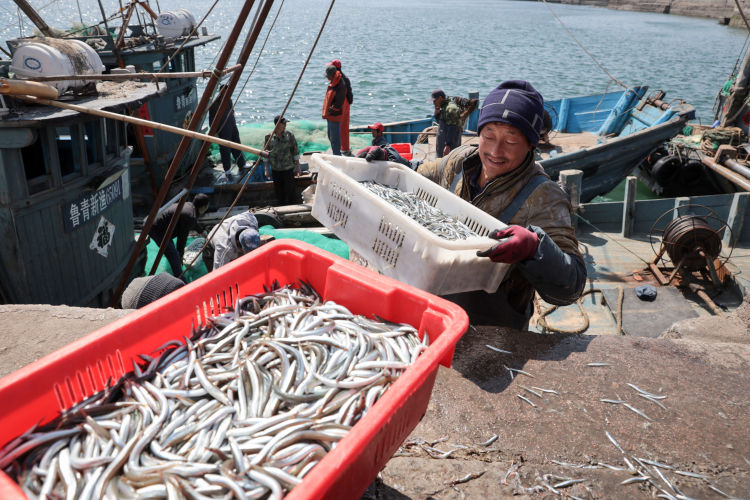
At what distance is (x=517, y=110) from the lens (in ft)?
10.1

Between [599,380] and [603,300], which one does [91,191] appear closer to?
[599,380]

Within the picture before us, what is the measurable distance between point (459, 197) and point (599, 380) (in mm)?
1546

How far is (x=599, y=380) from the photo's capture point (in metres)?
3.10

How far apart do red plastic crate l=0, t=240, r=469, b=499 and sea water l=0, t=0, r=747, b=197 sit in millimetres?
10737

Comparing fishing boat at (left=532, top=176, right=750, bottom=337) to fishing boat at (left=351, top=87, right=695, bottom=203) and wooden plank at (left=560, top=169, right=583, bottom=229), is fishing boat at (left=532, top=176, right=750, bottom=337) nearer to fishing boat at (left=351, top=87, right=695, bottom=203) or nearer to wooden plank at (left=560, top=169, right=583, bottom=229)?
wooden plank at (left=560, top=169, right=583, bottom=229)

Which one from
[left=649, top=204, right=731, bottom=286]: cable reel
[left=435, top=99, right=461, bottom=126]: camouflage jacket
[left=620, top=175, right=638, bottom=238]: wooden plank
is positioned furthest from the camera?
[left=435, top=99, right=461, bottom=126]: camouflage jacket

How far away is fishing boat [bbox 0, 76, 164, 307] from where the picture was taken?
587 cm

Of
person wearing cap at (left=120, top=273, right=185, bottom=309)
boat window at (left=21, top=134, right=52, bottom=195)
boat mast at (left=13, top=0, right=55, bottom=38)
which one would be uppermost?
boat mast at (left=13, top=0, right=55, bottom=38)

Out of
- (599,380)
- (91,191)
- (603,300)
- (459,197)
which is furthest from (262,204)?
(599,380)

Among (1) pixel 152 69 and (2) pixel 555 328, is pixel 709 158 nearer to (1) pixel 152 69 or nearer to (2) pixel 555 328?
(2) pixel 555 328

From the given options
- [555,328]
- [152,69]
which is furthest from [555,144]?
[152,69]

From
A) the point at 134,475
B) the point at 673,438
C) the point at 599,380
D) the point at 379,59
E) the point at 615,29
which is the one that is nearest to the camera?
the point at 134,475

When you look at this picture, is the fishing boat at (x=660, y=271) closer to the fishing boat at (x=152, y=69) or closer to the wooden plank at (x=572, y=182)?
the wooden plank at (x=572, y=182)

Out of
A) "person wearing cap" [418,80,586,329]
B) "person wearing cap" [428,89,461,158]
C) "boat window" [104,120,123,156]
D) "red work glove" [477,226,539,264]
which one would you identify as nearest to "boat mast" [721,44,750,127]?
"person wearing cap" [428,89,461,158]
